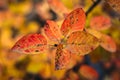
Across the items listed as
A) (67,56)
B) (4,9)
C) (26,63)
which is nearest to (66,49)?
(67,56)

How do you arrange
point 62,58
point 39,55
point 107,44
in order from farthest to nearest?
point 39,55, point 107,44, point 62,58

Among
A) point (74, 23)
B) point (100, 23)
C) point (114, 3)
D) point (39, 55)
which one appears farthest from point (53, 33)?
point (39, 55)

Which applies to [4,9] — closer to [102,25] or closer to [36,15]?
[36,15]

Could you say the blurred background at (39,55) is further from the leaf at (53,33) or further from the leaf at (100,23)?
the leaf at (53,33)

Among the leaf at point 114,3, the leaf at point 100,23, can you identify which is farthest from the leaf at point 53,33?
the leaf at point 100,23

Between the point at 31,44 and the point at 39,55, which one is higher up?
the point at 31,44

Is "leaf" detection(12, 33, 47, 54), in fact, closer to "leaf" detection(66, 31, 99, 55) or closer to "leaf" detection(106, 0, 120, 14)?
"leaf" detection(66, 31, 99, 55)

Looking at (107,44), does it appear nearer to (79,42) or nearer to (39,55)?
(79,42)
